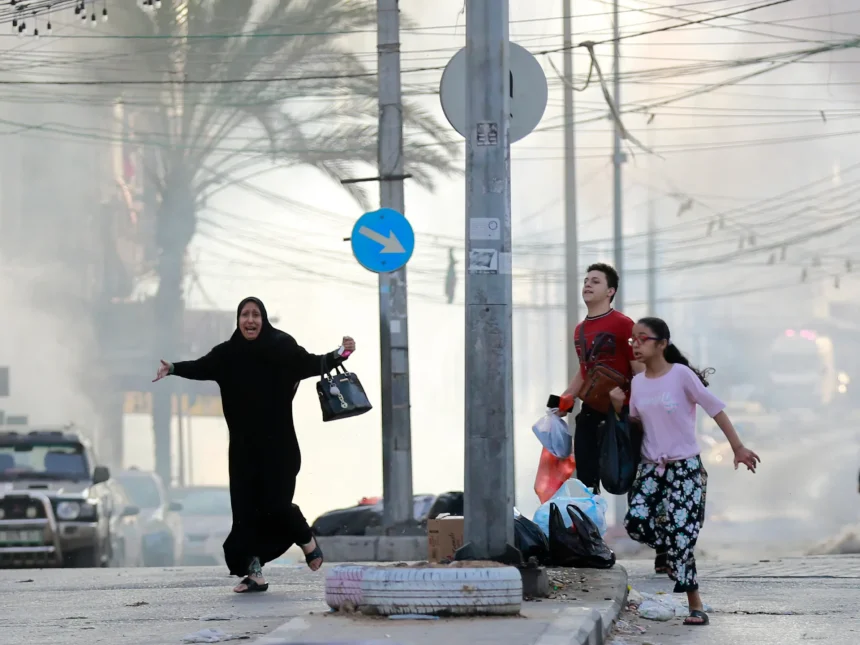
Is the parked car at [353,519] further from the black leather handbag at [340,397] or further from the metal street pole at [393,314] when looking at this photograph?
the black leather handbag at [340,397]

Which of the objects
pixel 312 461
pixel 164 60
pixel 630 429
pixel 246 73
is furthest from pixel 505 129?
pixel 312 461

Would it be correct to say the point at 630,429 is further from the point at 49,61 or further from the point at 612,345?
the point at 49,61

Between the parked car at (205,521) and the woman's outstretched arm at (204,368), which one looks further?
the parked car at (205,521)

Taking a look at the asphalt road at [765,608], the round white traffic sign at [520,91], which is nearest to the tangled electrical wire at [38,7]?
the asphalt road at [765,608]

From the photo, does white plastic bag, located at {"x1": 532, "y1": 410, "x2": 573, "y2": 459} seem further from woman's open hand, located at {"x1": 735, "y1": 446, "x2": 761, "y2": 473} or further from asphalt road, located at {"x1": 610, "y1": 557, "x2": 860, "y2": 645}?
woman's open hand, located at {"x1": 735, "y1": 446, "x2": 761, "y2": 473}

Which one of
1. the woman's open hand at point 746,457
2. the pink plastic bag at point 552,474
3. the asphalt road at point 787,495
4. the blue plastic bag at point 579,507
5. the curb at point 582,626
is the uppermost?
the woman's open hand at point 746,457

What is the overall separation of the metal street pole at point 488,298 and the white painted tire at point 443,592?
75 centimetres

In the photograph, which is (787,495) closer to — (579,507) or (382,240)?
(382,240)

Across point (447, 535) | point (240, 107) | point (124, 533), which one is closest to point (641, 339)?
point (447, 535)

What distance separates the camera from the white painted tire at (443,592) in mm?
5766

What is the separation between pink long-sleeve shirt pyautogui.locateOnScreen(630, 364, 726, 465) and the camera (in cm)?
666

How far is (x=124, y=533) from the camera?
1925cm

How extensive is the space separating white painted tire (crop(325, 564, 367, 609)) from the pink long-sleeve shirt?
5.07ft

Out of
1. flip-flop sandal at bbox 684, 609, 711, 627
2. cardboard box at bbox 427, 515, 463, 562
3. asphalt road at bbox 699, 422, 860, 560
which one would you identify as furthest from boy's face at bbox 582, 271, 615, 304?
asphalt road at bbox 699, 422, 860, 560
